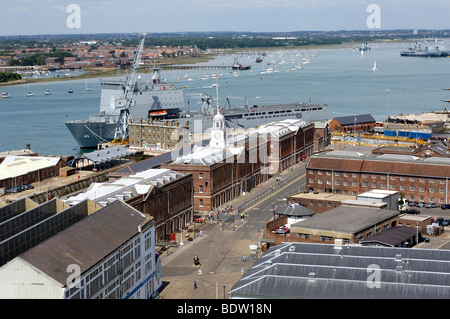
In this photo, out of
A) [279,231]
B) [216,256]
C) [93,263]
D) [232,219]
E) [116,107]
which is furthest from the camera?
[116,107]

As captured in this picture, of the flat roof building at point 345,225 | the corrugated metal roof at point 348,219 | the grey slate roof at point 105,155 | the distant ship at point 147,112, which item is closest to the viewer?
the flat roof building at point 345,225

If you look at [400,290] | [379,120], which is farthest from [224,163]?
[379,120]

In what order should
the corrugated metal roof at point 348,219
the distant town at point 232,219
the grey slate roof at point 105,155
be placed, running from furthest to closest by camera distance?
1. the grey slate roof at point 105,155
2. the corrugated metal roof at point 348,219
3. the distant town at point 232,219

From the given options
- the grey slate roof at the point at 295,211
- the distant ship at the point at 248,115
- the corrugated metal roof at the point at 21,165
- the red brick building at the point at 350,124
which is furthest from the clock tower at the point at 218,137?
the red brick building at the point at 350,124

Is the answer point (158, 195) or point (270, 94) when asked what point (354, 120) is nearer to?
point (158, 195)

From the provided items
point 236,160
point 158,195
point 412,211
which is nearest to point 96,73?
point 236,160

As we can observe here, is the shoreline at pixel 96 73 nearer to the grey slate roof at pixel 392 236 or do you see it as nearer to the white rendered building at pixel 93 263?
the grey slate roof at pixel 392 236
